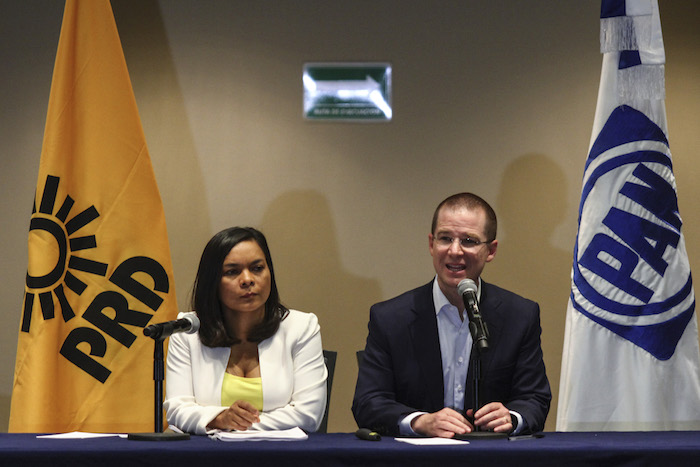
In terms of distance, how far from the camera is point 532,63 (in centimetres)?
427

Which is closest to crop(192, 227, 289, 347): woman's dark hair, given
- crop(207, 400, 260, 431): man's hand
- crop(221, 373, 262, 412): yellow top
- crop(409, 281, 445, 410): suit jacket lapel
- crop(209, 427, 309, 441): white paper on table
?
crop(221, 373, 262, 412): yellow top

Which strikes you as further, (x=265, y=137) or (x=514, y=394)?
(x=265, y=137)

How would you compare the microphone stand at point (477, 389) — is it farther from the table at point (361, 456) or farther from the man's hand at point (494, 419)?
the table at point (361, 456)

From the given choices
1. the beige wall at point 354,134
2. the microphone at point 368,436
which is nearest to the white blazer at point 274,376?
the microphone at point 368,436

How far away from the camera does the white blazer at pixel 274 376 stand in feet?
9.28

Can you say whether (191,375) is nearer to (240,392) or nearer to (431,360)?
(240,392)

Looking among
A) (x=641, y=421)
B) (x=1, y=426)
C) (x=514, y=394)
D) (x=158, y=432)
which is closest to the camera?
(x=158, y=432)

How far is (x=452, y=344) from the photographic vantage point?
2.82 meters

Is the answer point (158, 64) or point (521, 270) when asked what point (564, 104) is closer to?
point (521, 270)

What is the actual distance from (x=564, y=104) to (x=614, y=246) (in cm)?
111

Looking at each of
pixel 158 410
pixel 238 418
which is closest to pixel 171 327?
pixel 158 410

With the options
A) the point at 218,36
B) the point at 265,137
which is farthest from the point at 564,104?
the point at 218,36

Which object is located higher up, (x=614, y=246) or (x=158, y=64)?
(x=158, y=64)

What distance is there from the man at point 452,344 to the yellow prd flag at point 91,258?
1.29m
